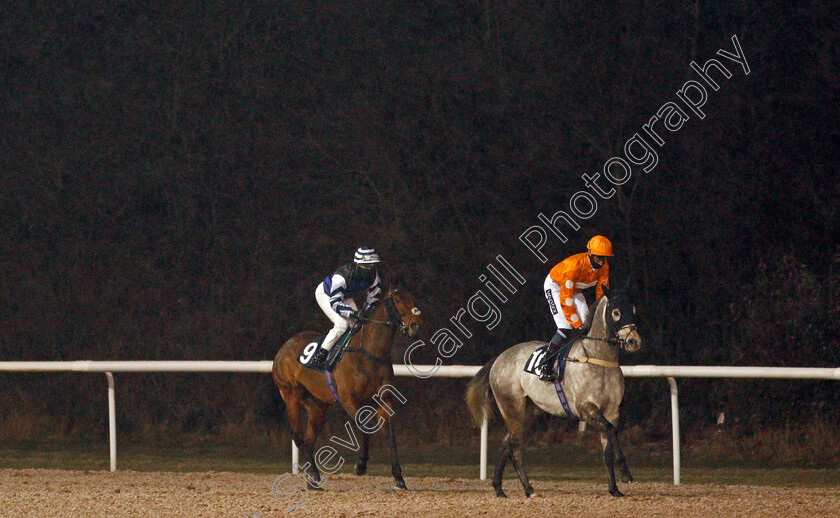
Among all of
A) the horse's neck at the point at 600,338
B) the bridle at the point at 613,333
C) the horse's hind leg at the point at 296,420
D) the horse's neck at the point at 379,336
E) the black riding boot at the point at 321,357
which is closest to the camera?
the bridle at the point at 613,333

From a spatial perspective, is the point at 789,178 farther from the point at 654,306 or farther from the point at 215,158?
the point at 215,158

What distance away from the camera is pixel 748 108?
1477 centimetres

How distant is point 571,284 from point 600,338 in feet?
1.71

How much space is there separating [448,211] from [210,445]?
14.6 feet

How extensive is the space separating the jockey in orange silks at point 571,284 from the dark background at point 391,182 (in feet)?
14.4

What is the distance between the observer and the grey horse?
8.05 m

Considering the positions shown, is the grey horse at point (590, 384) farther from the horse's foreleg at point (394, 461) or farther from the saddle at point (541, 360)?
the horse's foreleg at point (394, 461)

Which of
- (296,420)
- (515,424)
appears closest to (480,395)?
(515,424)

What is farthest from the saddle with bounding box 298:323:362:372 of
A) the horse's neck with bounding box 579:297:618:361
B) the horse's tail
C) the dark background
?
the dark background

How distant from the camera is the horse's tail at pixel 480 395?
9016 mm

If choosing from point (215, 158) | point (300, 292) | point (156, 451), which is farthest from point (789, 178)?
point (215, 158)

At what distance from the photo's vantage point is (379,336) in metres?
9.20

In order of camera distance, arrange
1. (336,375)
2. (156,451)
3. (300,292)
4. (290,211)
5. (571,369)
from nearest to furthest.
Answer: (571,369)
(336,375)
(156,451)
(300,292)
(290,211)

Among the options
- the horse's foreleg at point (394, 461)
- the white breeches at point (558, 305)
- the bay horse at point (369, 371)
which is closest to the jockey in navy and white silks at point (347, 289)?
the bay horse at point (369, 371)
